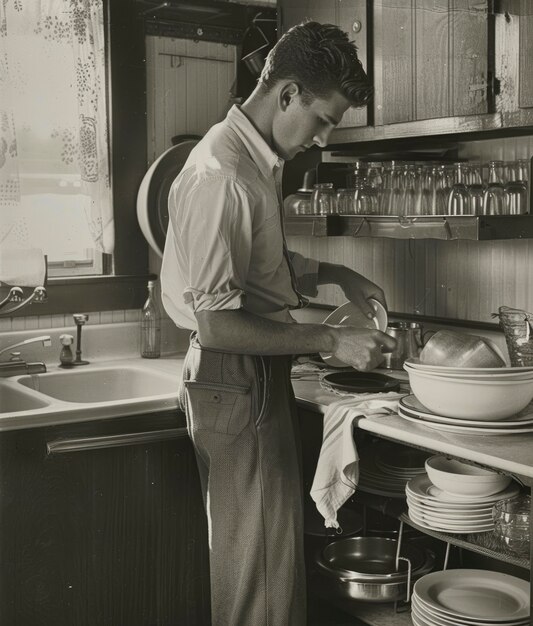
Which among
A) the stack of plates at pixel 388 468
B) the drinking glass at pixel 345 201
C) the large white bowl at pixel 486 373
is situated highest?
the drinking glass at pixel 345 201

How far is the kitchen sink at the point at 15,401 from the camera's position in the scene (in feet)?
10.2

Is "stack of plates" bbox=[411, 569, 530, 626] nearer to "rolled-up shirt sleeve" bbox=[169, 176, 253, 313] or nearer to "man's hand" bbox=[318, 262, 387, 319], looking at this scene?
"man's hand" bbox=[318, 262, 387, 319]

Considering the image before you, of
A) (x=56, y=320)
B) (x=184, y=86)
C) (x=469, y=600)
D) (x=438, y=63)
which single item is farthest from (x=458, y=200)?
(x=56, y=320)

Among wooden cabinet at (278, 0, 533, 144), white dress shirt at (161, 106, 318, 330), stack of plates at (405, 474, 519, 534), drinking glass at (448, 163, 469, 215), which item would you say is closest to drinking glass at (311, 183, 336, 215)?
wooden cabinet at (278, 0, 533, 144)

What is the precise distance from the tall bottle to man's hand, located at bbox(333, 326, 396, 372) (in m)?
1.35

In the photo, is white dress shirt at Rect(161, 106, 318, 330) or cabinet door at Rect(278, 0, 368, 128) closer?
white dress shirt at Rect(161, 106, 318, 330)

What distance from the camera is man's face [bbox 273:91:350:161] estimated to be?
8.50ft

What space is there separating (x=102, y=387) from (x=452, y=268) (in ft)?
4.51

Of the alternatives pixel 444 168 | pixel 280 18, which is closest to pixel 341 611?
pixel 444 168

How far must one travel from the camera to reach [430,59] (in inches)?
115

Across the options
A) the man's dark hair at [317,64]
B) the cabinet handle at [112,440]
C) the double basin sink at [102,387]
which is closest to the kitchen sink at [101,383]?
the double basin sink at [102,387]

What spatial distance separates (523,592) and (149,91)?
230 centimetres

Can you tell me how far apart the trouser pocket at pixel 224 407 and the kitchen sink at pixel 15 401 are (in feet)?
2.38

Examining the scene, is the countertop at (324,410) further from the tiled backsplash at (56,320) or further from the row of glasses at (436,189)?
the row of glasses at (436,189)
